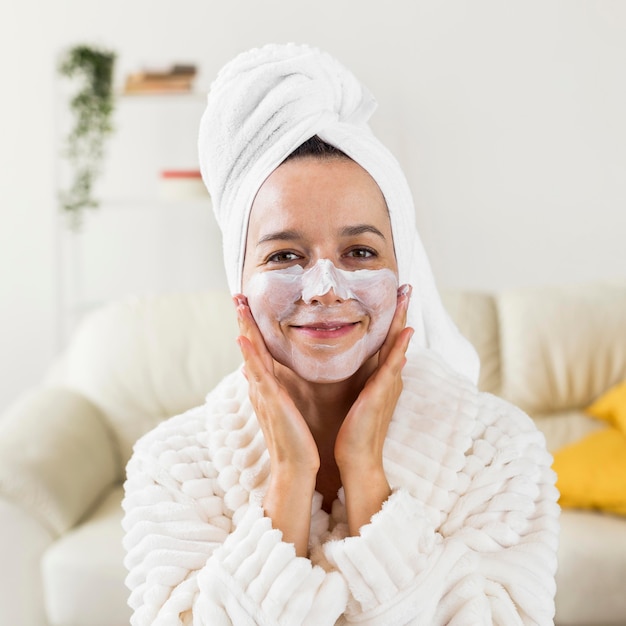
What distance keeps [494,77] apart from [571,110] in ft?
1.16

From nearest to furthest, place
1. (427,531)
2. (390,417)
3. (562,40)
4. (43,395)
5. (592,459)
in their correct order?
1. (427,531)
2. (390,417)
3. (592,459)
4. (43,395)
5. (562,40)

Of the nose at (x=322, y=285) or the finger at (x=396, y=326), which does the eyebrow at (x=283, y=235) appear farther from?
the finger at (x=396, y=326)

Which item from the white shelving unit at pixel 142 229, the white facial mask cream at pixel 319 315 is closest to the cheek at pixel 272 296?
the white facial mask cream at pixel 319 315

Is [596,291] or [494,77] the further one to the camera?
[494,77]

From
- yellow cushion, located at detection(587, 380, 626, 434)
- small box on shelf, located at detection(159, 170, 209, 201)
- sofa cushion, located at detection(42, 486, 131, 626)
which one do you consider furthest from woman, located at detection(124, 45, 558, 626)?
small box on shelf, located at detection(159, 170, 209, 201)

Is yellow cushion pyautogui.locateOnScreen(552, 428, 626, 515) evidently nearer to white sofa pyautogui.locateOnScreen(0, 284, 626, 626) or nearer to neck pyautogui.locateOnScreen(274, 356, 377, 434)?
white sofa pyautogui.locateOnScreen(0, 284, 626, 626)

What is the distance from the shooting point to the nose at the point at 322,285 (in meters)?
1.03

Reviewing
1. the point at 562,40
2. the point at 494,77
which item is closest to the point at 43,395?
the point at 494,77

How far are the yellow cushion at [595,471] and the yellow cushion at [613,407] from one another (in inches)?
0.8

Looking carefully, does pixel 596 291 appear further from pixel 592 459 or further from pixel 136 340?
pixel 136 340

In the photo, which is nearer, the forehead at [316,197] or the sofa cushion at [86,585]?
the forehead at [316,197]

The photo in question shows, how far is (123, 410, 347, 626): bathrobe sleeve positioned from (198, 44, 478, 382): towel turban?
10.3 inches

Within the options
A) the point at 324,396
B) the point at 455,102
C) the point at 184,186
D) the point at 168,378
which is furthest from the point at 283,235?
the point at 455,102

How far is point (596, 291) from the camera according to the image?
108 inches
